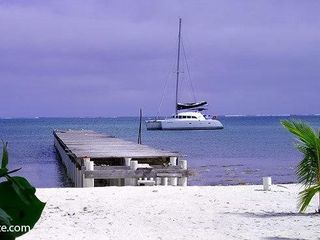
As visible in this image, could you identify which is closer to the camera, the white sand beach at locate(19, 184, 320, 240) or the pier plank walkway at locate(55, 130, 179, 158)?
the white sand beach at locate(19, 184, 320, 240)

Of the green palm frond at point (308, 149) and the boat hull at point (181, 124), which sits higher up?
the green palm frond at point (308, 149)

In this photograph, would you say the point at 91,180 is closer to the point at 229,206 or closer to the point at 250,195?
the point at 250,195

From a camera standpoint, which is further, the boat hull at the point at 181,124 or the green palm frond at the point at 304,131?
the boat hull at the point at 181,124

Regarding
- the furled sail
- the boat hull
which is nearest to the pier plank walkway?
the furled sail

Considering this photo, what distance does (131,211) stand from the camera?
40.8 ft

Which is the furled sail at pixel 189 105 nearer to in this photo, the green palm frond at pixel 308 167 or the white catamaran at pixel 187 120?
the white catamaran at pixel 187 120

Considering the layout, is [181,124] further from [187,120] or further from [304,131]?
[304,131]

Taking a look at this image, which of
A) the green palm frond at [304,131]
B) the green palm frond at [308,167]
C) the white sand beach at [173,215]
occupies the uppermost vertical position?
the green palm frond at [304,131]

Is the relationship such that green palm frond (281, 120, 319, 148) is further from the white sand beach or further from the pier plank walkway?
the pier plank walkway

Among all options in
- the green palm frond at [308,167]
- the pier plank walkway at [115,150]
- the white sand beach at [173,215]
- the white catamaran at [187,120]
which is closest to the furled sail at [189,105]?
the white catamaran at [187,120]

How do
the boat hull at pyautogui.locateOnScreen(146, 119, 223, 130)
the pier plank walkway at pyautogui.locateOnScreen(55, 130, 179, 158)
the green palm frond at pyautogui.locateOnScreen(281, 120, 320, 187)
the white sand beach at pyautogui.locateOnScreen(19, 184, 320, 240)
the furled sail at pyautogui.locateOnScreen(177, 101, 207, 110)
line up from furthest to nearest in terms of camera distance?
the boat hull at pyautogui.locateOnScreen(146, 119, 223, 130), the furled sail at pyautogui.locateOnScreen(177, 101, 207, 110), the pier plank walkway at pyautogui.locateOnScreen(55, 130, 179, 158), the green palm frond at pyautogui.locateOnScreen(281, 120, 320, 187), the white sand beach at pyautogui.locateOnScreen(19, 184, 320, 240)

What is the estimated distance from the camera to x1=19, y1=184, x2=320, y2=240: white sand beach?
32.2 ft

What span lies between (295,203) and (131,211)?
399 cm

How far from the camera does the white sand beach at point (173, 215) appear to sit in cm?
982
